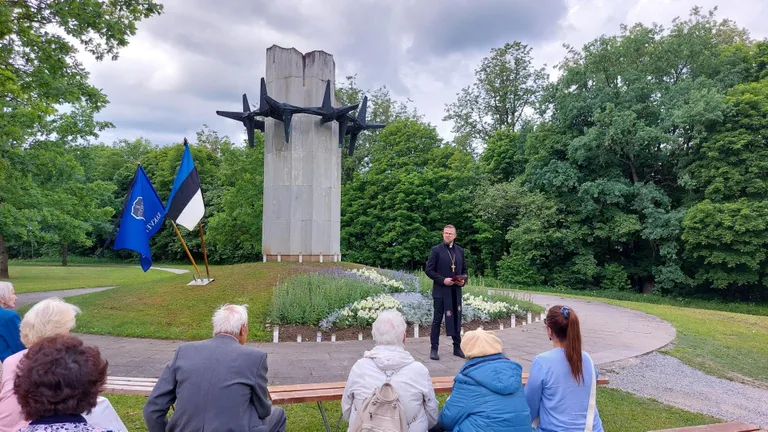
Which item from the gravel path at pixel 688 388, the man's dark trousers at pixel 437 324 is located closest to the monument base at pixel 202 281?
the man's dark trousers at pixel 437 324

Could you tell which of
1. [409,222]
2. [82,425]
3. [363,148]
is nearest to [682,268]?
[409,222]

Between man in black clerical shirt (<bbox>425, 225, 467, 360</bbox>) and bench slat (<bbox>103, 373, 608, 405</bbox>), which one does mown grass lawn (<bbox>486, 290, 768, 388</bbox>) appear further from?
bench slat (<bbox>103, 373, 608, 405</bbox>)

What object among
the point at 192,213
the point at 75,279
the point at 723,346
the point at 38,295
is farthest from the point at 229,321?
the point at 75,279

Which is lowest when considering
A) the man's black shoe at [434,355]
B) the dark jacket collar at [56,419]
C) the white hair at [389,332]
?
the man's black shoe at [434,355]

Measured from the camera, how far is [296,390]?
399 cm

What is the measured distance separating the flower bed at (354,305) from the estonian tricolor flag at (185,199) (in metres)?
2.35

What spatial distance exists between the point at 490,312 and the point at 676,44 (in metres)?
21.3

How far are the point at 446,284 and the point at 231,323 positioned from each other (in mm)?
4680

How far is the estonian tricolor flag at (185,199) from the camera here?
9.96 meters

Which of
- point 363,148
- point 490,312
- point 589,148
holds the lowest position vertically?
point 490,312

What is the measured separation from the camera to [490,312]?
33.7 ft

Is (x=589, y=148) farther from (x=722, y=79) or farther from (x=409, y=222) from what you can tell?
(x=409, y=222)

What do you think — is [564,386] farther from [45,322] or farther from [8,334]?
[8,334]

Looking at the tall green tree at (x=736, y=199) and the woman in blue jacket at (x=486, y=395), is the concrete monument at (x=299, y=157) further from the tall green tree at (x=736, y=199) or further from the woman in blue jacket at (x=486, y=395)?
the tall green tree at (x=736, y=199)
